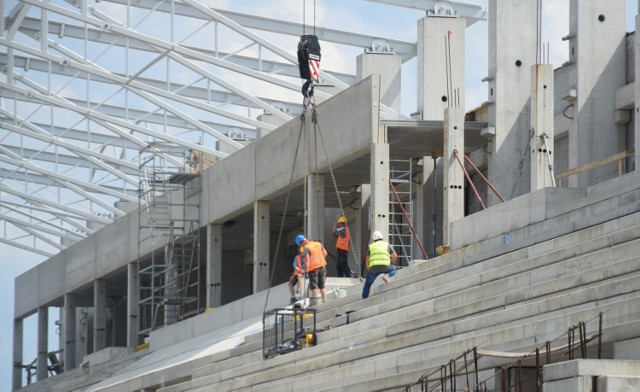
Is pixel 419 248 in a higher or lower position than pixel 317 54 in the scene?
→ lower

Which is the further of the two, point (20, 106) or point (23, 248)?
point (23, 248)

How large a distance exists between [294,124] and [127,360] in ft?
30.6

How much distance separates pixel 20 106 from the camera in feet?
168

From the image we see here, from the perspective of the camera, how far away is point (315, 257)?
28.2 m

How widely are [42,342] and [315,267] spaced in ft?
116

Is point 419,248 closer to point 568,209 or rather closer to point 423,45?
point 423,45

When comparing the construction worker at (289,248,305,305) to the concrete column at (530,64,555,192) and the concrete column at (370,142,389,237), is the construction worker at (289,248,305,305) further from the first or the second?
the concrete column at (530,64,555,192)

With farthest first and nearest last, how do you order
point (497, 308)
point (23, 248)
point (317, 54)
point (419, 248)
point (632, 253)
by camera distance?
1. point (23, 248)
2. point (419, 248)
3. point (317, 54)
4. point (497, 308)
5. point (632, 253)

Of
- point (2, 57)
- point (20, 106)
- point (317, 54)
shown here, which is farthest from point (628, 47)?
point (20, 106)

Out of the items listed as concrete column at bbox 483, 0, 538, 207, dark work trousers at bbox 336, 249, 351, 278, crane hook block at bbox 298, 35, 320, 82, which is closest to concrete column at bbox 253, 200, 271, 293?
dark work trousers at bbox 336, 249, 351, 278

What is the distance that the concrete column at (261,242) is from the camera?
132 ft

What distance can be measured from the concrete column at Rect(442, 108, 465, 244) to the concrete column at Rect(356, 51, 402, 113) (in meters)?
7.57

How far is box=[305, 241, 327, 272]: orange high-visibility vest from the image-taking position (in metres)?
28.2

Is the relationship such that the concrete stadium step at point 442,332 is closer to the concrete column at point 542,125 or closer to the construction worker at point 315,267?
the construction worker at point 315,267
